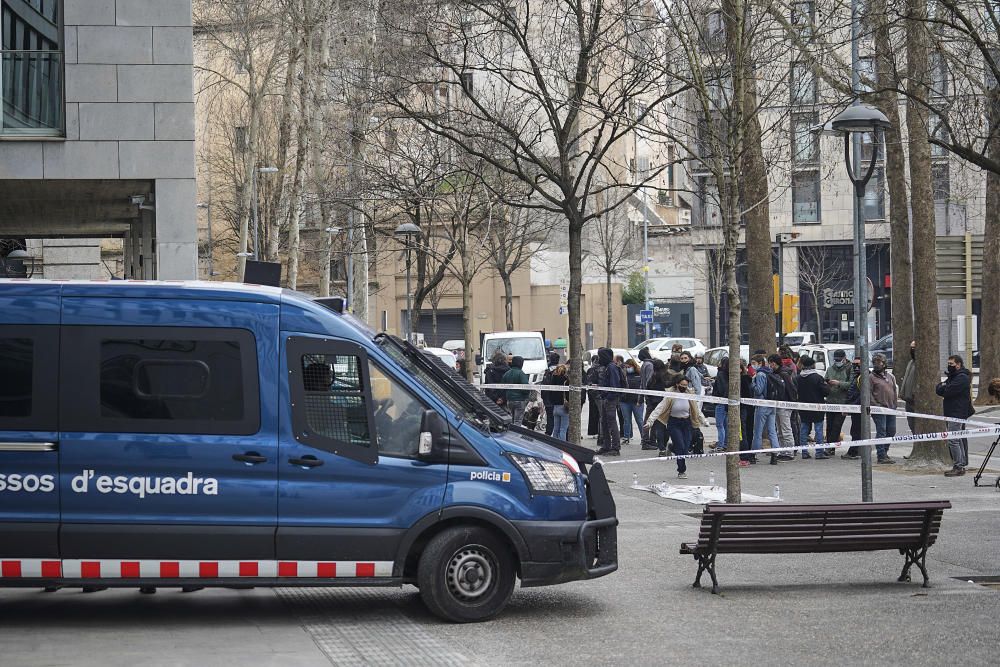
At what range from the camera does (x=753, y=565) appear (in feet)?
38.3

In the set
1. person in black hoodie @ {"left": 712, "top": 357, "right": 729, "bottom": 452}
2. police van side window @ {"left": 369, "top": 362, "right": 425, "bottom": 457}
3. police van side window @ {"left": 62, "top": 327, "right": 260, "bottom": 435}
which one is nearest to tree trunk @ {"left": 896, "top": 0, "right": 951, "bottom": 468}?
person in black hoodie @ {"left": 712, "top": 357, "right": 729, "bottom": 452}

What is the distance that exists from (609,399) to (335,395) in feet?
46.3

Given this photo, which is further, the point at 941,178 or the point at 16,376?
the point at 941,178

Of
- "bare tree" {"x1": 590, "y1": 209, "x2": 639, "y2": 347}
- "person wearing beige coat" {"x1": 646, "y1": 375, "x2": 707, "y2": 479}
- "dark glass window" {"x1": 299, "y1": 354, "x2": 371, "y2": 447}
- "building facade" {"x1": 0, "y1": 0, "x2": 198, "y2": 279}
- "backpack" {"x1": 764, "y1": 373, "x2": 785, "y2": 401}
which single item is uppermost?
"bare tree" {"x1": 590, "y1": 209, "x2": 639, "y2": 347}

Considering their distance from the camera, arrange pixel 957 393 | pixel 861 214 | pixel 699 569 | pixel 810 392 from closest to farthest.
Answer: pixel 699 569, pixel 861 214, pixel 957 393, pixel 810 392

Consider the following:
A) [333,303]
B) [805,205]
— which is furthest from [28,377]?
[805,205]

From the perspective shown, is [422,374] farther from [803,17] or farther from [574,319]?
[803,17]

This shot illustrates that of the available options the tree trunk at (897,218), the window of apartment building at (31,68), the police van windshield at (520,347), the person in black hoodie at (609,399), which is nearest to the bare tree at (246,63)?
the person in black hoodie at (609,399)

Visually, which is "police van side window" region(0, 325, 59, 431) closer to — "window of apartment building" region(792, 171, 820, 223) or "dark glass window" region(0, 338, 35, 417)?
"dark glass window" region(0, 338, 35, 417)

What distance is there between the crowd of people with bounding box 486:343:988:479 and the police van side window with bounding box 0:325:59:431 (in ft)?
40.5

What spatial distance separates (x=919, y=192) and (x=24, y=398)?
668 inches

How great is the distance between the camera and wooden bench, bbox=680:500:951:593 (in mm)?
9883

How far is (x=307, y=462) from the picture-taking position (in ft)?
28.6

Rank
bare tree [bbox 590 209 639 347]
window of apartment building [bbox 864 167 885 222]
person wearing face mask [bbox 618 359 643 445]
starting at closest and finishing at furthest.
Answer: person wearing face mask [bbox 618 359 643 445]
window of apartment building [bbox 864 167 885 222]
bare tree [bbox 590 209 639 347]
